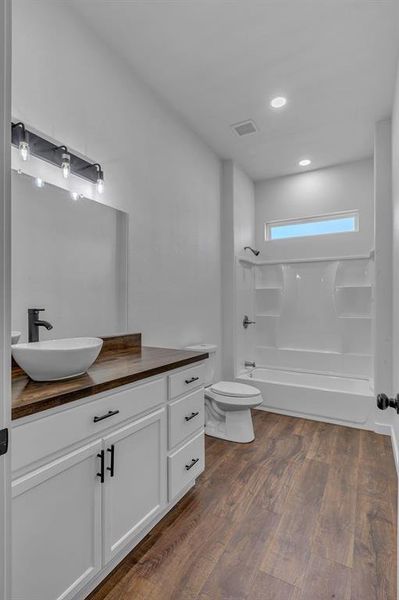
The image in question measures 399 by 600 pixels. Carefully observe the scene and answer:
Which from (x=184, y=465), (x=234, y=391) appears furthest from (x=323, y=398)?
(x=184, y=465)

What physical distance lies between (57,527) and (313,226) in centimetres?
397

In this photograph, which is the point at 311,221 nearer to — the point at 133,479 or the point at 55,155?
the point at 55,155

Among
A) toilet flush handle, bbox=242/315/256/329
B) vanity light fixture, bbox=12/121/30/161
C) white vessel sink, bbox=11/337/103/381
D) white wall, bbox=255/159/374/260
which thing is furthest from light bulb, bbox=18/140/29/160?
white wall, bbox=255/159/374/260

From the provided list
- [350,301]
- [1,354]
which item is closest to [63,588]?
[1,354]

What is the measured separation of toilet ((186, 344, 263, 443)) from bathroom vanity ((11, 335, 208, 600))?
894 millimetres

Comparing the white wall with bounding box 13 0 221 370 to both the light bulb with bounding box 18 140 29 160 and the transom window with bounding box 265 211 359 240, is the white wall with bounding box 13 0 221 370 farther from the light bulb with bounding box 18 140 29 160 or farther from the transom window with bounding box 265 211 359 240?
the transom window with bounding box 265 211 359 240

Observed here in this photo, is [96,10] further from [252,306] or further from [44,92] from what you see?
[252,306]

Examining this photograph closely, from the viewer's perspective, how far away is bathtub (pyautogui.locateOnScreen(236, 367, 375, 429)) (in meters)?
2.95

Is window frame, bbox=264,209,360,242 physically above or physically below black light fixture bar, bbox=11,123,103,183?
above

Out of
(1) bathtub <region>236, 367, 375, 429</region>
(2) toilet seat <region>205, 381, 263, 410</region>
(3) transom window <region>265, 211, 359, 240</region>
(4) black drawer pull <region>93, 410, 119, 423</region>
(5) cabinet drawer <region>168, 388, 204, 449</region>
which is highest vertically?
(3) transom window <region>265, 211, 359, 240</region>

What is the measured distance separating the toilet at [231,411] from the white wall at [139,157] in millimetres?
603

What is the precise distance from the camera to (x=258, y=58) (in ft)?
7.04

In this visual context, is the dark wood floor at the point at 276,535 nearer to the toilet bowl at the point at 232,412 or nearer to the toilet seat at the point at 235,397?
the toilet bowl at the point at 232,412

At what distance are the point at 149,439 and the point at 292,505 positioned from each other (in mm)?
1016
